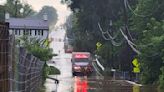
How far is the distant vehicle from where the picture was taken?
63906mm

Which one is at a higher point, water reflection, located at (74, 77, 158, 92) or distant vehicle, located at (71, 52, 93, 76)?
water reflection, located at (74, 77, 158, 92)

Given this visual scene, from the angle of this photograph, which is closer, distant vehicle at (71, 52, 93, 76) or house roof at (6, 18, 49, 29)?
distant vehicle at (71, 52, 93, 76)

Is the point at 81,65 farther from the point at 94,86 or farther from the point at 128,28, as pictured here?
the point at 94,86

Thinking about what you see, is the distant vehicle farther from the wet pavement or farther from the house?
the house

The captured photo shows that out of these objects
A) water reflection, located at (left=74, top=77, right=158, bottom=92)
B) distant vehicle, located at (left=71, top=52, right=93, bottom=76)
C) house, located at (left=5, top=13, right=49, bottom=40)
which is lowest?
distant vehicle, located at (left=71, top=52, right=93, bottom=76)

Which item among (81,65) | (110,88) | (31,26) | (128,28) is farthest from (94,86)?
(31,26)

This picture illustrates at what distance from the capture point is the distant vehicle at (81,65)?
63.9m

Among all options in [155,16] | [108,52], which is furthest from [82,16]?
[155,16]

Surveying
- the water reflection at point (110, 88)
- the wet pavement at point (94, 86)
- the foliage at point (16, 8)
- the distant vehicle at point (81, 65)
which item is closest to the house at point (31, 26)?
the foliage at point (16, 8)

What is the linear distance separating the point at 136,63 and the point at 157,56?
627 cm

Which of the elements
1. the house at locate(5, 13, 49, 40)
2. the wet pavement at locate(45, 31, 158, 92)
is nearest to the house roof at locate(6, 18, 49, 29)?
the house at locate(5, 13, 49, 40)

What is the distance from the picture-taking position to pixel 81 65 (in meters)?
65.1

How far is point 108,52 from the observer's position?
7169cm

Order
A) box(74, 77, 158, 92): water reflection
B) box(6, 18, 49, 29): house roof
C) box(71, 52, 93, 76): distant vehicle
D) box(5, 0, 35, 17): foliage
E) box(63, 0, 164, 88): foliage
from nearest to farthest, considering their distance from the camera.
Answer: box(74, 77, 158, 92): water reflection → box(63, 0, 164, 88): foliage → box(71, 52, 93, 76): distant vehicle → box(6, 18, 49, 29): house roof → box(5, 0, 35, 17): foliage
